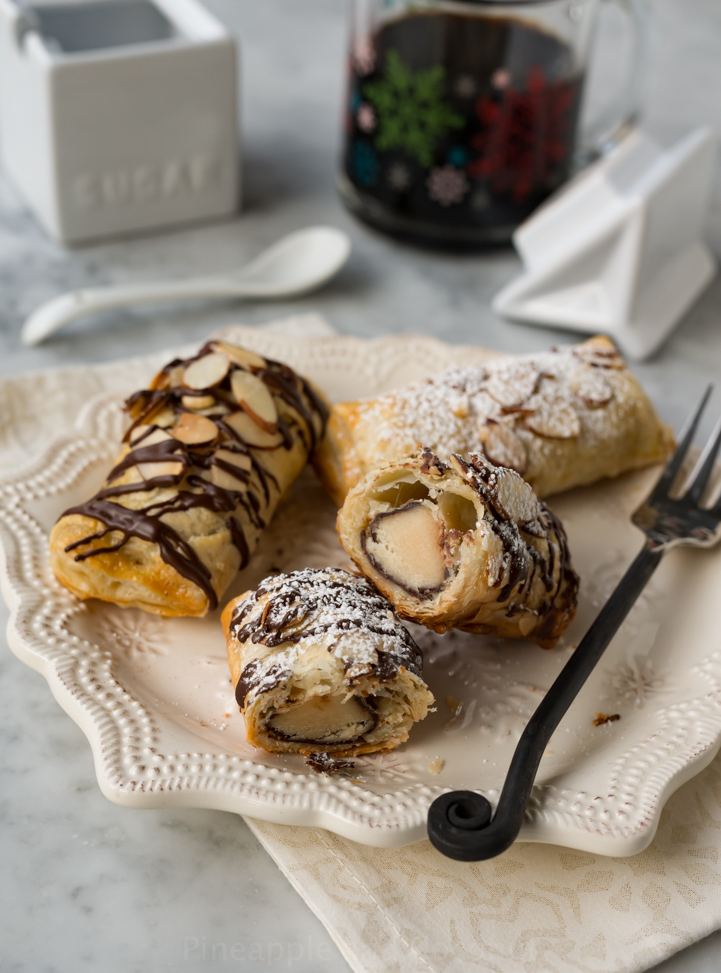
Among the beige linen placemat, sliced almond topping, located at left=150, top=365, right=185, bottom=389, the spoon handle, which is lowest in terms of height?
the beige linen placemat

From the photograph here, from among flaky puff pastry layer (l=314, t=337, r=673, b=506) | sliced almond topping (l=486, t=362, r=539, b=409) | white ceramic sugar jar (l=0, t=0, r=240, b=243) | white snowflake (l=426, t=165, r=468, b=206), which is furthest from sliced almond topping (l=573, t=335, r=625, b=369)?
white ceramic sugar jar (l=0, t=0, r=240, b=243)

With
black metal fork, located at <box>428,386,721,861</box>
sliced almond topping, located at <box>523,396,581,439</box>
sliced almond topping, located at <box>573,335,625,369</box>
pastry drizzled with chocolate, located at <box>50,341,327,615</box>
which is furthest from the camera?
sliced almond topping, located at <box>573,335,625,369</box>

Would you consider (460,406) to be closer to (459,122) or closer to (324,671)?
(324,671)

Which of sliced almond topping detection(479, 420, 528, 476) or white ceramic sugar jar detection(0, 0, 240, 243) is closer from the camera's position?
sliced almond topping detection(479, 420, 528, 476)

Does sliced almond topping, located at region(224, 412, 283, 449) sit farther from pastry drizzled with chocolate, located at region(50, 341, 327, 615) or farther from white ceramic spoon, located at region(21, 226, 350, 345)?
white ceramic spoon, located at region(21, 226, 350, 345)

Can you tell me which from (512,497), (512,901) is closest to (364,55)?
(512,497)

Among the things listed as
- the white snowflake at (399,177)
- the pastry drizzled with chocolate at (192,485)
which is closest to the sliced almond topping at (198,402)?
the pastry drizzled with chocolate at (192,485)
